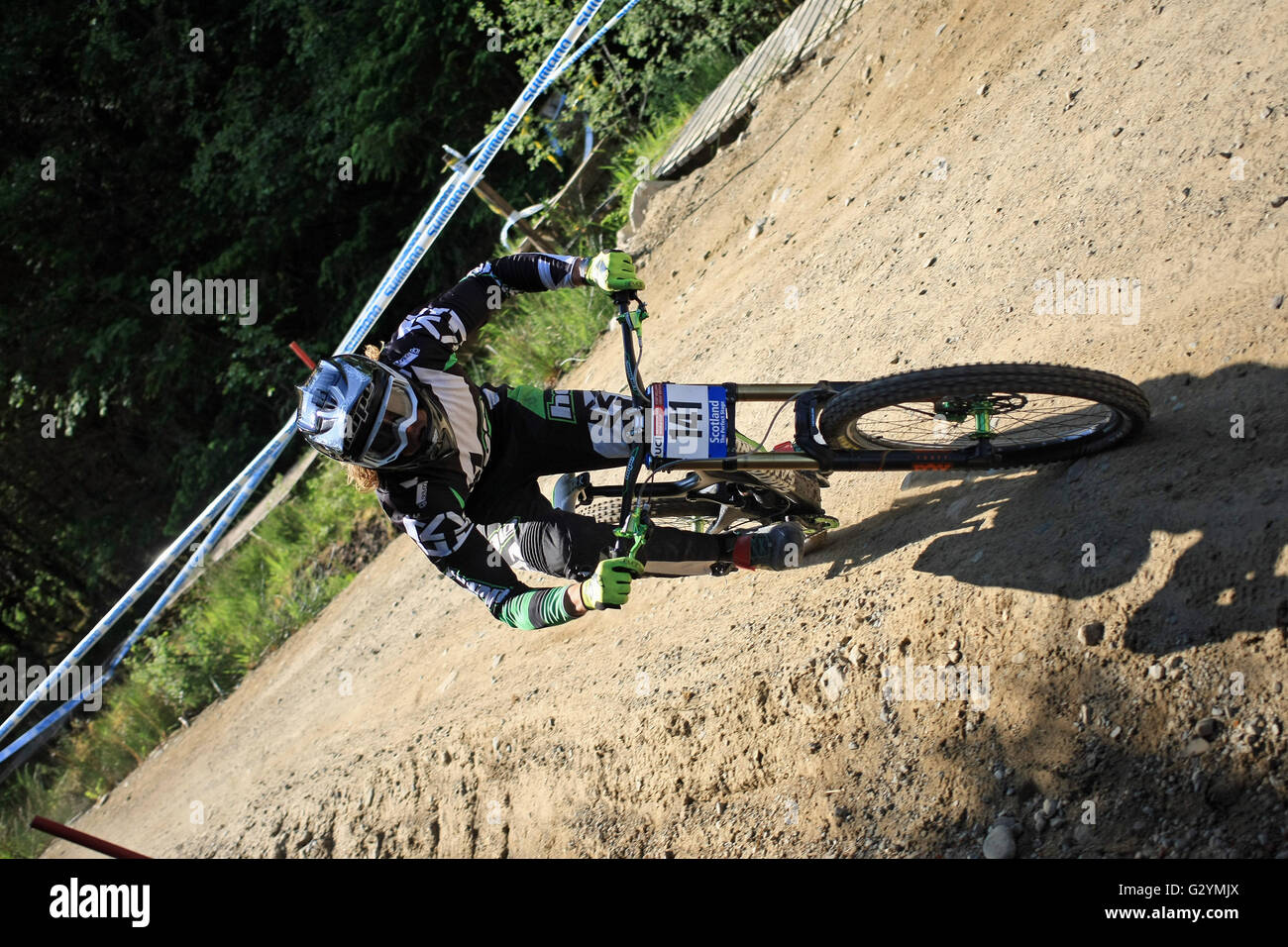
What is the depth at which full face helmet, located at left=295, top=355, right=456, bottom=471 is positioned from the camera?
4043 mm

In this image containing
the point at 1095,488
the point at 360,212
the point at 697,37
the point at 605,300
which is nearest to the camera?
the point at 1095,488

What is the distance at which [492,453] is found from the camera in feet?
16.1

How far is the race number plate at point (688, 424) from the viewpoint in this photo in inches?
174

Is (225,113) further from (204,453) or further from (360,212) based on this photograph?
(204,453)

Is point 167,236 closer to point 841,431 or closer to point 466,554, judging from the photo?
point 466,554

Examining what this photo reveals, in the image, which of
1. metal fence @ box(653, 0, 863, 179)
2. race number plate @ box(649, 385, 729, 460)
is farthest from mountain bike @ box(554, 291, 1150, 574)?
metal fence @ box(653, 0, 863, 179)

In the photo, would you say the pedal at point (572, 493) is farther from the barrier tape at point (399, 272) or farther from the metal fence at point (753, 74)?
the metal fence at point (753, 74)

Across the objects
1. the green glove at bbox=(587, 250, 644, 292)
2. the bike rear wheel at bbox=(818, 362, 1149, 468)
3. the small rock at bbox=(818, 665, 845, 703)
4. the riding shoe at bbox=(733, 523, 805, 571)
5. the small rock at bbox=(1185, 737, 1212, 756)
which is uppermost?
the green glove at bbox=(587, 250, 644, 292)

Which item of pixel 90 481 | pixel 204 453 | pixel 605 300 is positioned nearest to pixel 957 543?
pixel 605 300

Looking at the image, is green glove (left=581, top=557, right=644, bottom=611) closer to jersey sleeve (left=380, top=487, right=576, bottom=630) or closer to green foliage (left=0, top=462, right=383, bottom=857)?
jersey sleeve (left=380, top=487, right=576, bottom=630)

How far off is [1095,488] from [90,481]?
17830 mm

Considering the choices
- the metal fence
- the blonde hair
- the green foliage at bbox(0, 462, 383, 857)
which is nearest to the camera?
the blonde hair

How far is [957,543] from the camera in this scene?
4402 millimetres

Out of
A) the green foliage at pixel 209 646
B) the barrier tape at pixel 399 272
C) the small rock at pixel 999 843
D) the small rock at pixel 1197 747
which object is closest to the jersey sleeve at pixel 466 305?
the small rock at pixel 999 843
